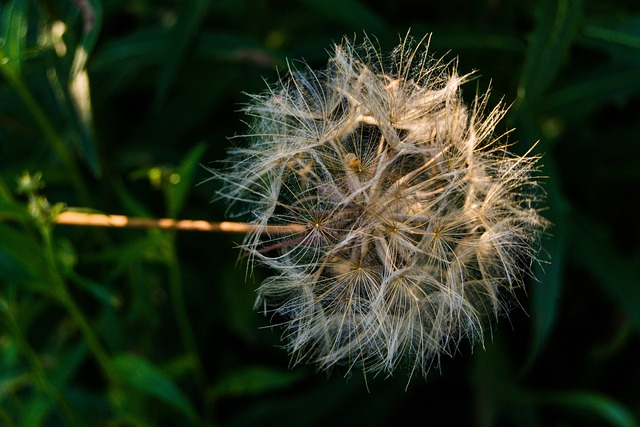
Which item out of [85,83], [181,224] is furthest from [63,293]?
[85,83]

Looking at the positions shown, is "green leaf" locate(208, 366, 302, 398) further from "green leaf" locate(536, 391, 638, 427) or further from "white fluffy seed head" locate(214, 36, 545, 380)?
"green leaf" locate(536, 391, 638, 427)

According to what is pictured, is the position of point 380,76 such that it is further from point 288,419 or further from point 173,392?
point 288,419

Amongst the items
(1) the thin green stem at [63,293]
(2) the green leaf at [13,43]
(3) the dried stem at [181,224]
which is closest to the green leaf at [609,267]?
(3) the dried stem at [181,224]

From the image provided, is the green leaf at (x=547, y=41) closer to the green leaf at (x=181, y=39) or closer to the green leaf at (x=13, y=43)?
the green leaf at (x=181, y=39)

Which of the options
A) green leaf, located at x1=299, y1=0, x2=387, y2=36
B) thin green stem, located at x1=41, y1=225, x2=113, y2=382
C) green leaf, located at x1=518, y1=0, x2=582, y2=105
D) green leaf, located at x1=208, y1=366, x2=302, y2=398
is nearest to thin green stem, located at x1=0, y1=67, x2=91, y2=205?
thin green stem, located at x1=41, y1=225, x2=113, y2=382

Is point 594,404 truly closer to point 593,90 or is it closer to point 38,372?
point 593,90

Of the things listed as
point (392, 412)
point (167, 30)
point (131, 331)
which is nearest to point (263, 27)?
point (167, 30)
